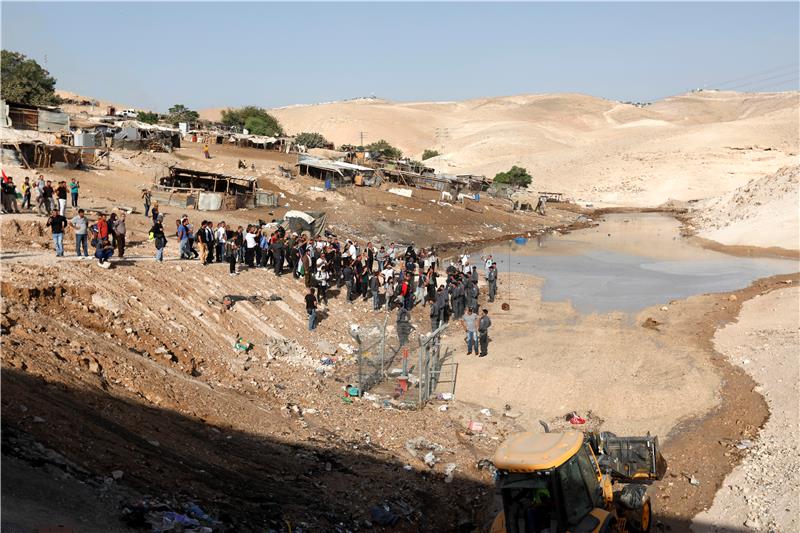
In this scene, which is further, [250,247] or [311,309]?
[250,247]

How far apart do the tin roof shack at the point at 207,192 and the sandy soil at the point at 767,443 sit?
2232 centimetres

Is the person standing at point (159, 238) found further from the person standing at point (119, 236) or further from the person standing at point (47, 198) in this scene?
the person standing at point (47, 198)

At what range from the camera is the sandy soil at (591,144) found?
3051 inches

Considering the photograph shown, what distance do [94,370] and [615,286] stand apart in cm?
2075

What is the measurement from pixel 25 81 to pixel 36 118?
20.0 metres

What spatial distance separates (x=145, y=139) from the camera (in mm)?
44938

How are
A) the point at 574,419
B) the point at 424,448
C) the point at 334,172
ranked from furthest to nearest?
the point at 334,172 < the point at 574,419 < the point at 424,448

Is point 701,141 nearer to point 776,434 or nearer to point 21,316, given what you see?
point 776,434

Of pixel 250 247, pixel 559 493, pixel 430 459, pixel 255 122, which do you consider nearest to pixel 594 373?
pixel 430 459

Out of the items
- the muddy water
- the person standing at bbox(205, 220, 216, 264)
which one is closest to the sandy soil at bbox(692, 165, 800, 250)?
the muddy water

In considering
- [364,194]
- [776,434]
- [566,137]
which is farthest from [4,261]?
[566,137]

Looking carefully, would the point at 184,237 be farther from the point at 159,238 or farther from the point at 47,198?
the point at 47,198

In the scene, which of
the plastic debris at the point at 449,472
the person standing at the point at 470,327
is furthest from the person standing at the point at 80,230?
the plastic debris at the point at 449,472

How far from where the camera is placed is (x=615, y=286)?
27688 mm
